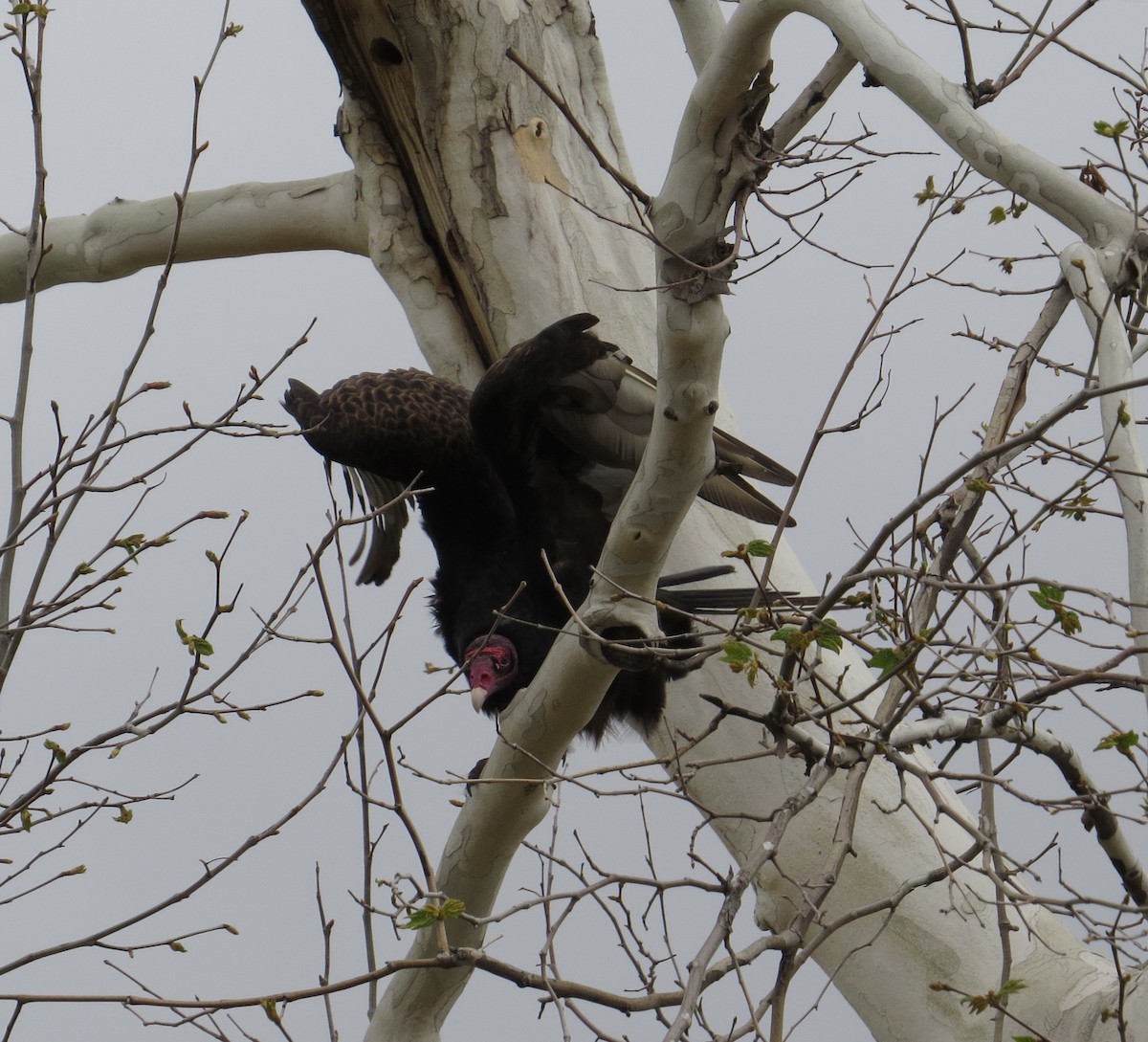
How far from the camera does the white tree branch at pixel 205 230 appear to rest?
3.54 meters

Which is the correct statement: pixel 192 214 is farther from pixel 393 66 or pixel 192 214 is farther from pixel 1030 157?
pixel 1030 157

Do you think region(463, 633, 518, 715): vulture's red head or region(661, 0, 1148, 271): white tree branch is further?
region(463, 633, 518, 715): vulture's red head

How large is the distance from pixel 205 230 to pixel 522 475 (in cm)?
163

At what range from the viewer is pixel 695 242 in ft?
5.64

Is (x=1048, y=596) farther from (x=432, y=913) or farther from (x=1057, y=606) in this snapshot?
(x=432, y=913)

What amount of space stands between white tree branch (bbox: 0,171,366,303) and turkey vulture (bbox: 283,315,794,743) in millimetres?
644

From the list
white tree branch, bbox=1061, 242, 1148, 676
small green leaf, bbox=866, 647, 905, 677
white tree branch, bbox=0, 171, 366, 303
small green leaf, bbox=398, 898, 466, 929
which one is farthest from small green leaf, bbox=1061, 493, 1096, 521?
white tree branch, bbox=0, 171, 366, 303

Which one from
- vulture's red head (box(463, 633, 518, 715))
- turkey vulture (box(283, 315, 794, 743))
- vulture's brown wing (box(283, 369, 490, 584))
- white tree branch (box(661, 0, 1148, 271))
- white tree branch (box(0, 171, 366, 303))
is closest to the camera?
white tree branch (box(661, 0, 1148, 271))

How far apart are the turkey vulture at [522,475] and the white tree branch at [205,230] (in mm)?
644

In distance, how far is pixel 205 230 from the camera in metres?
3.70

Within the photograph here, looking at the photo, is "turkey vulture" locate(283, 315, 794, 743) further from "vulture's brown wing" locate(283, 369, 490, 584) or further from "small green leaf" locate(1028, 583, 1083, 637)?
"small green leaf" locate(1028, 583, 1083, 637)

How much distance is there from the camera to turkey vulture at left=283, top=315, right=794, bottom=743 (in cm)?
240

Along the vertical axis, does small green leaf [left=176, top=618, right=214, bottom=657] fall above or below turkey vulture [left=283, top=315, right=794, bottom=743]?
below

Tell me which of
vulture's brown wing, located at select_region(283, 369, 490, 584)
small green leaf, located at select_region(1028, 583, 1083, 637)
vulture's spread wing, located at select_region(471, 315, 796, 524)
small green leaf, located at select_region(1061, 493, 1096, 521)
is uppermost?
vulture's brown wing, located at select_region(283, 369, 490, 584)
